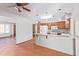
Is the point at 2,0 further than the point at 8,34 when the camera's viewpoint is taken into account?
No

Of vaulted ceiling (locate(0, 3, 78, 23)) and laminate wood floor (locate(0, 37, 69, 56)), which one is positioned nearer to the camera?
vaulted ceiling (locate(0, 3, 78, 23))

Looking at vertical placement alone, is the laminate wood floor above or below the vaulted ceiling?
below

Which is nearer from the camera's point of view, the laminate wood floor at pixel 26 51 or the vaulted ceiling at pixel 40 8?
the vaulted ceiling at pixel 40 8

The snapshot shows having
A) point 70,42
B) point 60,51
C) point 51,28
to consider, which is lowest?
point 60,51

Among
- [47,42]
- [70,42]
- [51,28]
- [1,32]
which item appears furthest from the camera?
[1,32]

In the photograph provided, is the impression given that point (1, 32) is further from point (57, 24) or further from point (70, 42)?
point (70, 42)

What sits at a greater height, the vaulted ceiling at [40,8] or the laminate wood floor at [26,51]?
the vaulted ceiling at [40,8]

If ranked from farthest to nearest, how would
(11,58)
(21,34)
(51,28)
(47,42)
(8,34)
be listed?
1. (8,34)
2. (51,28)
3. (21,34)
4. (47,42)
5. (11,58)

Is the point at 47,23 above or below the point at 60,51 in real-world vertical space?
above

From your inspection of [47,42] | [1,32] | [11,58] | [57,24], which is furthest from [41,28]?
[11,58]

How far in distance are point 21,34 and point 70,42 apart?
454 centimetres

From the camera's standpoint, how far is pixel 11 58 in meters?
1.71

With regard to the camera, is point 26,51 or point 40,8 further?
point 40,8

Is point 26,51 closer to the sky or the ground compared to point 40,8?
closer to the ground
